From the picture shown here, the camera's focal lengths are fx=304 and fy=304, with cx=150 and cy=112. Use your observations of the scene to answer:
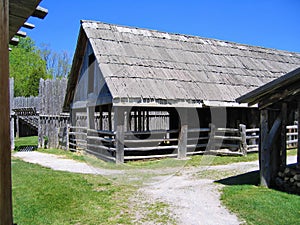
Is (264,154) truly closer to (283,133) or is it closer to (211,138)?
(283,133)

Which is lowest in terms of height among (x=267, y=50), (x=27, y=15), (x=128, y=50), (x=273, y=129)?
(x=273, y=129)

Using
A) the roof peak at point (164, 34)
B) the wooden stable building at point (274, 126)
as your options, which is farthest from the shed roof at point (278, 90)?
the roof peak at point (164, 34)

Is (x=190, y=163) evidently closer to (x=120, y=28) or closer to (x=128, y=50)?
(x=128, y=50)

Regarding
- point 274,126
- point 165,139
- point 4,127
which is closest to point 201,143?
point 165,139

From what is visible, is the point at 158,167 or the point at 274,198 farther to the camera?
the point at 158,167

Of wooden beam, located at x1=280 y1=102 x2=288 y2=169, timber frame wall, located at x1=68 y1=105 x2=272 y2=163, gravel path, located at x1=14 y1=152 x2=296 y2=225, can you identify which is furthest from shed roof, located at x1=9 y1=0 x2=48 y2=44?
timber frame wall, located at x1=68 y1=105 x2=272 y2=163

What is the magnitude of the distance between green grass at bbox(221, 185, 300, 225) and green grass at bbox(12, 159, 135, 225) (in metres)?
2.05

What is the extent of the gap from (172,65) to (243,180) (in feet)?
21.7

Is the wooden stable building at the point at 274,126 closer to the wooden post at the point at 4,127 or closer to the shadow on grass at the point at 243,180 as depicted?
the shadow on grass at the point at 243,180

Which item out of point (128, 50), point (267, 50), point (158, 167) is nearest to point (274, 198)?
point (158, 167)

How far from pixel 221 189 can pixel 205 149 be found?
646 cm

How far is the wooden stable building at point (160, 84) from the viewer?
11.1 metres

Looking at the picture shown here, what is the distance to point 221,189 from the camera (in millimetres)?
7125

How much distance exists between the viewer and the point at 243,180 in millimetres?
7996
